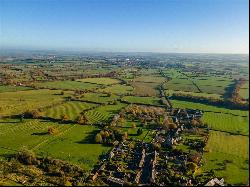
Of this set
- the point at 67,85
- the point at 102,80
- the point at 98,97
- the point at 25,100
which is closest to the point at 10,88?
the point at 25,100

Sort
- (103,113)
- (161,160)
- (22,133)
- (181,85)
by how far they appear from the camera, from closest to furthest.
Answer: (161,160)
(22,133)
(103,113)
(181,85)

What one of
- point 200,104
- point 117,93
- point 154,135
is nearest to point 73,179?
point 154,135

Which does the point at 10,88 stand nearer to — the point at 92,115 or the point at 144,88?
the point at 92,115

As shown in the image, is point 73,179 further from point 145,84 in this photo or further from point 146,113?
point 145,84

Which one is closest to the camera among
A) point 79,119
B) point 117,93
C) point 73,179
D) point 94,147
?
point 73,179

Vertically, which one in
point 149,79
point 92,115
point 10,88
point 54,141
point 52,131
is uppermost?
point 10,88

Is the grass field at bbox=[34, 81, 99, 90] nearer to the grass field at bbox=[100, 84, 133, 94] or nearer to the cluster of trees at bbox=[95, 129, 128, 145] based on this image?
the grass field at bbox=[100, 84, 133, 94]

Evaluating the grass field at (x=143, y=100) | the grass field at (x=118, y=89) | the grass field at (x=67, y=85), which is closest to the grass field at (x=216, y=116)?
the grass field at (x=143, y=100)
